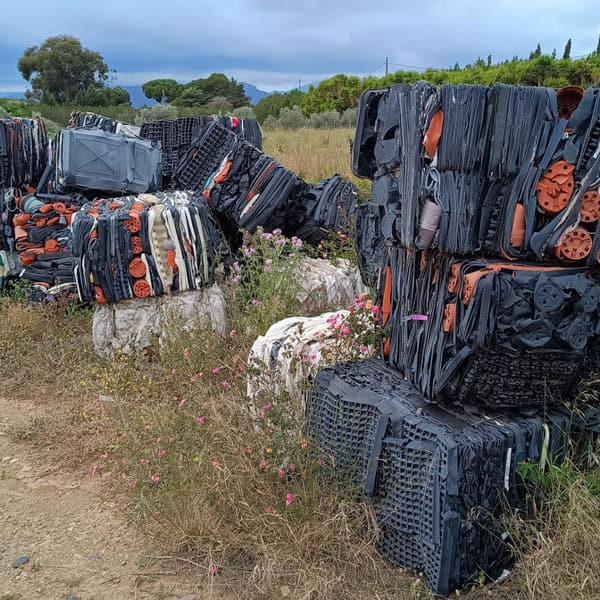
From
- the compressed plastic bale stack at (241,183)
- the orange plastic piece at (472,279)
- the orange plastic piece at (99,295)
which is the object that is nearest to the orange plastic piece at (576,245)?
the orange plastic piece at (472,279)

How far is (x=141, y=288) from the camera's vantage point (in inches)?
157

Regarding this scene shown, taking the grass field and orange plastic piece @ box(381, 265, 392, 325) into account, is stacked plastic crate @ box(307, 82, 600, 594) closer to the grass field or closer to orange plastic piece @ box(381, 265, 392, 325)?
the grass field

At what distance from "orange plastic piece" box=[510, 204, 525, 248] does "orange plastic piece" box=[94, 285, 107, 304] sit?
2652 millimetres

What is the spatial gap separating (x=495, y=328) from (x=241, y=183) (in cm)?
316

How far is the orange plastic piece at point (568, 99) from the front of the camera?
2.30 m

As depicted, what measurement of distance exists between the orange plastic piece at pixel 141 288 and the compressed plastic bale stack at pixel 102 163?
143 centimetres

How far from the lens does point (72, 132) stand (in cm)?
490

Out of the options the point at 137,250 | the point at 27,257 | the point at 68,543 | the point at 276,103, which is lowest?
the point at 68,543

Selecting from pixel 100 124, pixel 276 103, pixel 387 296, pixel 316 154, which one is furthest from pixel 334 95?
pixel 387 296

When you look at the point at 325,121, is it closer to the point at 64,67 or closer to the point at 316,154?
the point at 316,154

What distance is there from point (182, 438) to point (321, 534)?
2.57 feet

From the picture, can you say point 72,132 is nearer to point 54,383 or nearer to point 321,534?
point 54,383

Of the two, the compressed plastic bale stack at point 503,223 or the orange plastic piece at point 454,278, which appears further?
the orange plastic piece at point 454,278

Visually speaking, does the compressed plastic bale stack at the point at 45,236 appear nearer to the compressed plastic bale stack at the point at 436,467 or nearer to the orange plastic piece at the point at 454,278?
the compressed plastic bale stack at the point at 436,467
